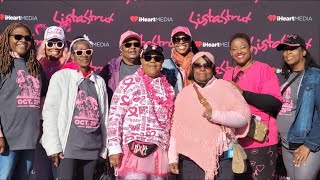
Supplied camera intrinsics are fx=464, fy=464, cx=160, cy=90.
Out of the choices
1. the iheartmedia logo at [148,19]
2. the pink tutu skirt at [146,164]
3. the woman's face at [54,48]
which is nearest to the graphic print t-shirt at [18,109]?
the woman's face at [54,48]

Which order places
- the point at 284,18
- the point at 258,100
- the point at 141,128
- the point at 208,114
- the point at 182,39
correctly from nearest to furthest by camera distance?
the point at 208,114 → the point at 141,128 → the point at 258,100 → the point at 182,39 → the point at 284,18

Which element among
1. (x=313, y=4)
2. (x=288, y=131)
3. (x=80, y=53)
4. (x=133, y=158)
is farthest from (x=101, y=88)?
(x=313, y=4)

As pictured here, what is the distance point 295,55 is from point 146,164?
1.77m

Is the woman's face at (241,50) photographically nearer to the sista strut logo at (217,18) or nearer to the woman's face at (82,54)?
the woman's face at (82,54)

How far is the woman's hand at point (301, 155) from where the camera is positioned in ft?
13.6

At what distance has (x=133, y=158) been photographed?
3.82 meters

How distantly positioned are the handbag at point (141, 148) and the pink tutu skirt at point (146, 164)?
0.11 feet

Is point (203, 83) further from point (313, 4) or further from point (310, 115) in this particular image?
point (313, 4)

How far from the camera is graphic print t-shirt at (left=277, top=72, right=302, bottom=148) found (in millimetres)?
4305

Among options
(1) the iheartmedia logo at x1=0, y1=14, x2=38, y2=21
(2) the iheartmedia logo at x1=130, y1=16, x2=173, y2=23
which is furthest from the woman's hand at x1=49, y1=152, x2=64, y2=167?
(1) the iheartmedia logo at x1=0, y1=14, x2=38, y2=21

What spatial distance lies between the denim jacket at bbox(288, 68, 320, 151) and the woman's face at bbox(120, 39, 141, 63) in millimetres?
1602

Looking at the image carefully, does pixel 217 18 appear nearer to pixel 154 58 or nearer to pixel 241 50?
pixel 241 50

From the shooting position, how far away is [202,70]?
3.84 meters

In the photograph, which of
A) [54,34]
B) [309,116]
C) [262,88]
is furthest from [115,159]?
[309,116]
